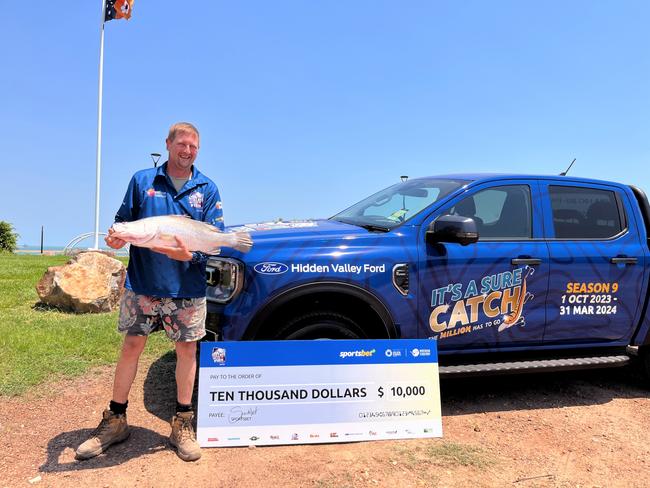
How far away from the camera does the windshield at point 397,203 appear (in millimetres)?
4004

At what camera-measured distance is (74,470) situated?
2.88 metres

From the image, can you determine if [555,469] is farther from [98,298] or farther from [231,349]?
[98,298]

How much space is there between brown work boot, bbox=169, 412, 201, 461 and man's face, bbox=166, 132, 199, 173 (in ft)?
5.25

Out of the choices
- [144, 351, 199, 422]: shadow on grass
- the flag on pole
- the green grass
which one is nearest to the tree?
the flag on pole

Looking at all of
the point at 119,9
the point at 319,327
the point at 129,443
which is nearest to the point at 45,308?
the point at 129,443

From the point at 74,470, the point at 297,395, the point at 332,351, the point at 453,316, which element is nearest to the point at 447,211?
the point at 453,316

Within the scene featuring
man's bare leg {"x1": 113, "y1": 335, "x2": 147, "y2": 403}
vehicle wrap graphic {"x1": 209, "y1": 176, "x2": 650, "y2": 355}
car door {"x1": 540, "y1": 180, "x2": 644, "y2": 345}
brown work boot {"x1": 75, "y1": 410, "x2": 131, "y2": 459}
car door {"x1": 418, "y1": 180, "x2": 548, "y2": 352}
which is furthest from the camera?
car door {"x1": 540, "y1": 180, "x2": 644, "y2": 345}

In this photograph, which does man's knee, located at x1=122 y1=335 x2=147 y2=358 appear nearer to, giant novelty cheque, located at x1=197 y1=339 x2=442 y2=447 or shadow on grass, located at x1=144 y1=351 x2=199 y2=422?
giant novelty cheque, located at x1=197 y1=339 x2=442 y2=447

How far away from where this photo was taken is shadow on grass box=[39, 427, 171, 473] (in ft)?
9.62

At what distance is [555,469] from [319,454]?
1.52 m

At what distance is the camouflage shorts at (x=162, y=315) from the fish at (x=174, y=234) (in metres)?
0.47

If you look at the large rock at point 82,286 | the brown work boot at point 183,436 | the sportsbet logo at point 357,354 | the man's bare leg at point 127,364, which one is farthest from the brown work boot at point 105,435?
the large rock at point 82,286

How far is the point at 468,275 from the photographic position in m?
3.79

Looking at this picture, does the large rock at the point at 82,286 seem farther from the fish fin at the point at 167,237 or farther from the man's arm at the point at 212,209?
the fish fin at the point at 167,237
